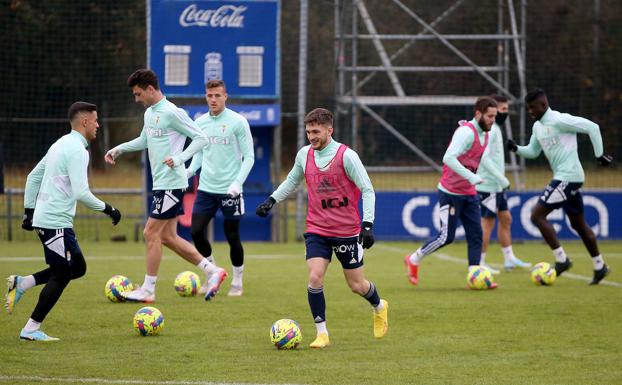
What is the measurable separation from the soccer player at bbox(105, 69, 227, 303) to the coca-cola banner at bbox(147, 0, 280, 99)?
7.99 metres

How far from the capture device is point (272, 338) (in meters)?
8.05

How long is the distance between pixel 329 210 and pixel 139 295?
3.24m

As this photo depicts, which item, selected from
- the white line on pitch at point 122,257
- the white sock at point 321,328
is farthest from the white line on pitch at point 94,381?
the white line on pitch at point 122,257

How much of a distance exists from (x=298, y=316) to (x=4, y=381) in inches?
145

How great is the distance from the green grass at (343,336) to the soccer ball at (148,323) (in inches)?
3.2

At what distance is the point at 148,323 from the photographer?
854 cm

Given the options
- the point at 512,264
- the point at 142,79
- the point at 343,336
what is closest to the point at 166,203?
the point at 142,79

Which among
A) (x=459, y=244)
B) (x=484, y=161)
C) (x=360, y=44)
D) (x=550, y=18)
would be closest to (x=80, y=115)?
(x=484, y=161)

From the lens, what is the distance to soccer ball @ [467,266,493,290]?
11.9 meters

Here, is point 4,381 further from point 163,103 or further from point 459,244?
point 459,244

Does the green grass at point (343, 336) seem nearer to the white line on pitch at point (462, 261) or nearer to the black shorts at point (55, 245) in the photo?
the white line on pitch at point (462, 261)

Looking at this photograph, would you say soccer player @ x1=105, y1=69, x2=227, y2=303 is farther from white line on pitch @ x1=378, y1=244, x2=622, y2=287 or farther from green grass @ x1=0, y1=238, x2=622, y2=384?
white line on pitch @ x1=378, y1=244, x2=622, y2=287

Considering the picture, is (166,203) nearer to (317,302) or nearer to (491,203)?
(317,302)

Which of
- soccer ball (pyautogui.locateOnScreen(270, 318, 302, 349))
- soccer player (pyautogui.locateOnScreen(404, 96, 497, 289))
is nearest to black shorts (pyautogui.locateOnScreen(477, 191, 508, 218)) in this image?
soccer player (pyautogui.locateOnScreen(404, 96, 497, 289))
